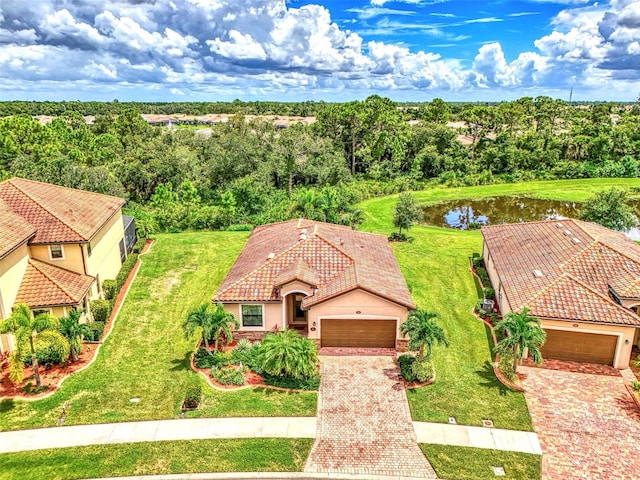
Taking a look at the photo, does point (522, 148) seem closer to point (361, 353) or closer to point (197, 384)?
point (361, 353)

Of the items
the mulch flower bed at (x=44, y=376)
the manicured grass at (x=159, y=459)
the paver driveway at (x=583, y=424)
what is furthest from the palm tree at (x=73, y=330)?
the paver driveway at (x=583, y=424)

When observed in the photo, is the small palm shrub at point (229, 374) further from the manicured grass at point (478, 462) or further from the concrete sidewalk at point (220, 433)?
the manicured grass at point (478, 462)

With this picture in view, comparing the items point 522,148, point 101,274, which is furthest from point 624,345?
point 522,148

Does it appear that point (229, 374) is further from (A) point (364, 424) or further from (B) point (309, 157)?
(B) point (309, 157)

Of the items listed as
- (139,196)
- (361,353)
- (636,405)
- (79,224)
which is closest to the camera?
(636,405)

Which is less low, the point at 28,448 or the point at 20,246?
the point at 20,246

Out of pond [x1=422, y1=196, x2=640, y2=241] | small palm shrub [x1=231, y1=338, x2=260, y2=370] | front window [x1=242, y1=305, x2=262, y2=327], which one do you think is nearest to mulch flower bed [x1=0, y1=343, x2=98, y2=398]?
small palm shrub [x1=231, y1=338, x2=260, y2=370]
